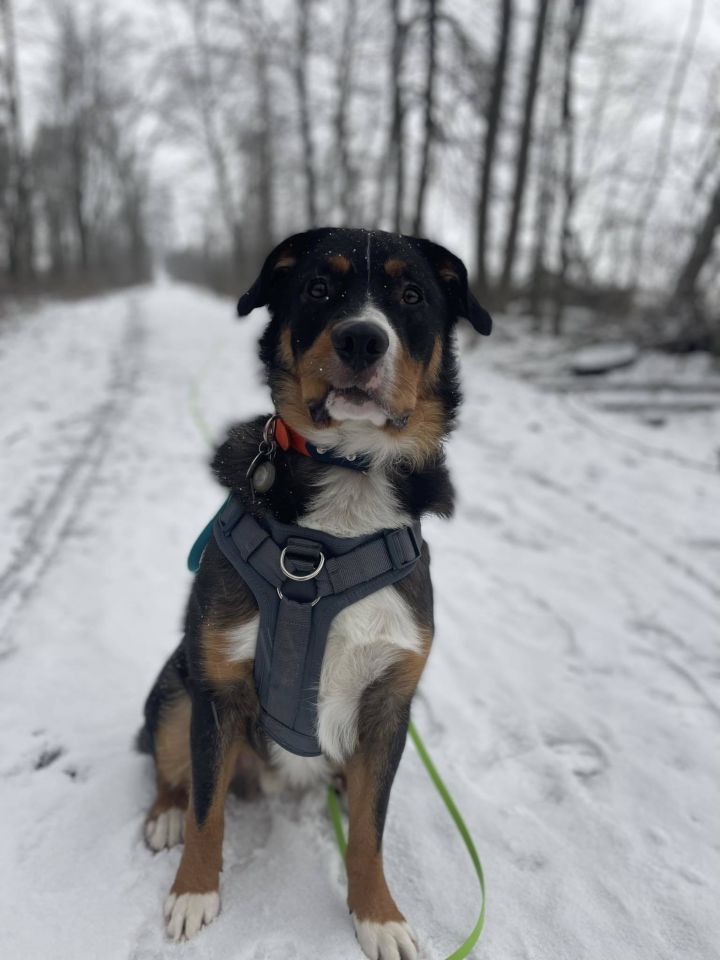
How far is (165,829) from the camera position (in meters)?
2.21

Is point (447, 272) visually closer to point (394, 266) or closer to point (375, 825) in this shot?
point (394, 266)

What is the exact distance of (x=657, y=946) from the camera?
1.95 m

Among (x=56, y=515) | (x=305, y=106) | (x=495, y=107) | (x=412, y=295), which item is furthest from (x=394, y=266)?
(x=305, y=106)

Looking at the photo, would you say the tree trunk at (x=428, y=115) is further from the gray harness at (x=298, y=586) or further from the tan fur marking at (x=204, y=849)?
the tan fur marking at (x=204, y=849)

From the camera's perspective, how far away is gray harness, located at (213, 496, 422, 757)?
1.86 m

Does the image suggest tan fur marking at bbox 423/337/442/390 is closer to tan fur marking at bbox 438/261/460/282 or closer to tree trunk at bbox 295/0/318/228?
tan fur marking at bbox 438/261/460/282

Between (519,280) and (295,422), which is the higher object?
(295,422)

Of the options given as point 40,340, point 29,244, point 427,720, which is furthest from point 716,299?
point 29,244

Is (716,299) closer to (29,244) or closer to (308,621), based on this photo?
(308,621)

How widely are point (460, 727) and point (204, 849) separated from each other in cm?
128

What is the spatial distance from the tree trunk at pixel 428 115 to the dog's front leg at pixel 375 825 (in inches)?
561

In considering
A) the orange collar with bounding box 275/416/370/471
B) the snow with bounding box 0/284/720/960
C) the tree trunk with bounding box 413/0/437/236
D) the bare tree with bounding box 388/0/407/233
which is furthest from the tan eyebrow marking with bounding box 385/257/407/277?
the bare tree with bounding box 388/0/407/233

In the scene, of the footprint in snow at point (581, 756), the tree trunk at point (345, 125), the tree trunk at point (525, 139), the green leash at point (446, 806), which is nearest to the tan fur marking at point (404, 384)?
the green leash at point (446, 806)

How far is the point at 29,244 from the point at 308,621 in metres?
26.8
